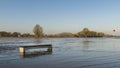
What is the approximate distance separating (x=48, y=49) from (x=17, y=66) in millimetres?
15774

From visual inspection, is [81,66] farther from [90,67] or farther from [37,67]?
[37,67]

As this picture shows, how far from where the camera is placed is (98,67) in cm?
1678

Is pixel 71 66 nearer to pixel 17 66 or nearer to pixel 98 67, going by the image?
pixel 98 67

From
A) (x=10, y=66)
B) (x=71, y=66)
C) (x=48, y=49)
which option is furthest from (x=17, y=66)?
(x=48, y=49)

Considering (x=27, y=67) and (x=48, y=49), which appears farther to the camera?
(x=48, y=49)

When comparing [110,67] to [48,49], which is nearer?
[110,67]

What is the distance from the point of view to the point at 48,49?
33.0 m

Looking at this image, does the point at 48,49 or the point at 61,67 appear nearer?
the point at 61,67

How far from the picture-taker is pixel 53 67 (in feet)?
55.5

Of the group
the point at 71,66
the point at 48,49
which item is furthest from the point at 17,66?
the point at 48,49

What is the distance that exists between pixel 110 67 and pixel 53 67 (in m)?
4.39

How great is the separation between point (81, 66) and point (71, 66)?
32.0 inches

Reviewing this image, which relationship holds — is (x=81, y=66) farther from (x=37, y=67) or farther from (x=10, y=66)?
(x=10, y=66)

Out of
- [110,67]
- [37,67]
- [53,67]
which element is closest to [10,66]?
[37,67]
